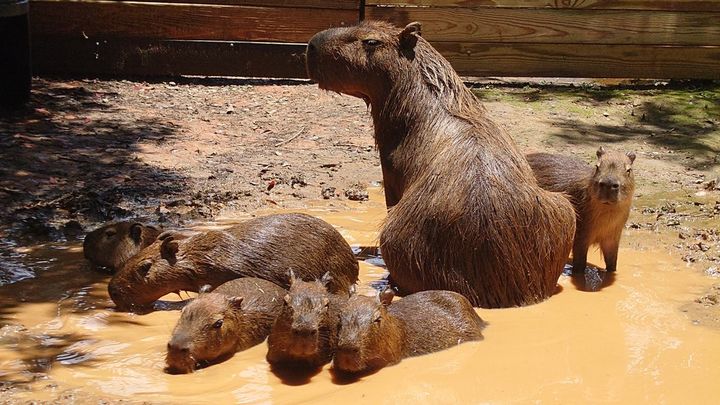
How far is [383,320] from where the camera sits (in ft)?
17.7

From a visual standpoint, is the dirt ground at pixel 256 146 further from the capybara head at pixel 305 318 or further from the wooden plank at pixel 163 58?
the capybara head at pixel 305 318

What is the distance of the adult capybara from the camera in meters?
6.36

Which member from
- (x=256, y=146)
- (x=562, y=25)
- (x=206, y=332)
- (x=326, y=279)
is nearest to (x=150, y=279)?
(x=206, y=332)

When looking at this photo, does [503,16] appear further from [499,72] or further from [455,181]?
[455,181]

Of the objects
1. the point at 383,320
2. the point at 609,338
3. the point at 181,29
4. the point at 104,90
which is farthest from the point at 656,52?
the point at 383,320

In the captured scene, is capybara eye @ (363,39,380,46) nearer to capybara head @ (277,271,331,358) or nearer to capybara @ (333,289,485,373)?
capybara @ (333,289,485,373)

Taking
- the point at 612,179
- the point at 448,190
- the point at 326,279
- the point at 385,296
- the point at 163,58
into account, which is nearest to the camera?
the point at 385,296

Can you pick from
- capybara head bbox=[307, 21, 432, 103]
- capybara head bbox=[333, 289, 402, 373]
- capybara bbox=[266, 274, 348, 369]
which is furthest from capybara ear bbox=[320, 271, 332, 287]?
capybara head bbox=[307, 21, 432, 103]

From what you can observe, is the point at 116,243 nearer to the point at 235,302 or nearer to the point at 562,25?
the point at 235,302

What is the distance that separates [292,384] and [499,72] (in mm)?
8147

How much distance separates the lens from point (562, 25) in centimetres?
1258

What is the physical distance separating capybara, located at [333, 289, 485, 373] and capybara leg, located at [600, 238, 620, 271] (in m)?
1.61

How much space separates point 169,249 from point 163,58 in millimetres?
6406

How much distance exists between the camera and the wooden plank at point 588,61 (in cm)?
1262
